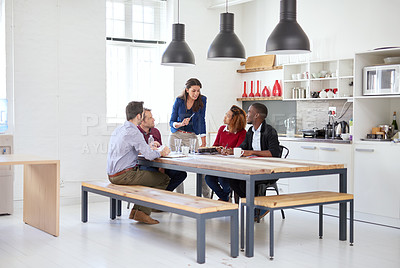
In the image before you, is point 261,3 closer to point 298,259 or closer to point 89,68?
point 89,68

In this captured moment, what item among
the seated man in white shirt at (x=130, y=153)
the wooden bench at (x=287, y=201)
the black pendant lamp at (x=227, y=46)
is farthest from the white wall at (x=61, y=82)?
the wooden bench at (x=287, y=201)

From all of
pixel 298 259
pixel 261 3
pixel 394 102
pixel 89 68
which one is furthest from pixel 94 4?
pixel 298 259

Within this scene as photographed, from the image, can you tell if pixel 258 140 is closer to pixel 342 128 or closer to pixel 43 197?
pixel 342 128

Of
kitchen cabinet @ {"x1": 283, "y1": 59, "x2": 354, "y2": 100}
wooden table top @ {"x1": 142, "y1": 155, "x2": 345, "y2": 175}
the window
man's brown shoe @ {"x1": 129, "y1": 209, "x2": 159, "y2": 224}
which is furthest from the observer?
the window

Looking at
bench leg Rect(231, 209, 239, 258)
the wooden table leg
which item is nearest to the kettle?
bench leg Rect(231, 209, 239, 258)

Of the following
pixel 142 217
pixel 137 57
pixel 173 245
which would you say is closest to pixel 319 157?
pixel 142 217

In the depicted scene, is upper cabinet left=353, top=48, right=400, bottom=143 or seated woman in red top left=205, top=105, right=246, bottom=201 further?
upper cabinet left=353, top=48, right=400, bottom=143

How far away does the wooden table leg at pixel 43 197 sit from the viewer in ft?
15.9

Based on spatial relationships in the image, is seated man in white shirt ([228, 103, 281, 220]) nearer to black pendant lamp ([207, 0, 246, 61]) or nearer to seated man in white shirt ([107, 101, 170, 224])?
black pendant lamp ([207, 0, 246, 61])

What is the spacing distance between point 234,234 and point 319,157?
251 cm

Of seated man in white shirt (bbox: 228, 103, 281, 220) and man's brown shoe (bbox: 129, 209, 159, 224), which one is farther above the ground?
seated man in white shirt (bbox: 228, 103, 281, 220)

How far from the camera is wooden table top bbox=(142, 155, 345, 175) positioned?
165 inches

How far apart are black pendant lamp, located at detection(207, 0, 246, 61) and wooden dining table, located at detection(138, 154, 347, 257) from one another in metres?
1.06

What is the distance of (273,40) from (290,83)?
9.40 ft
